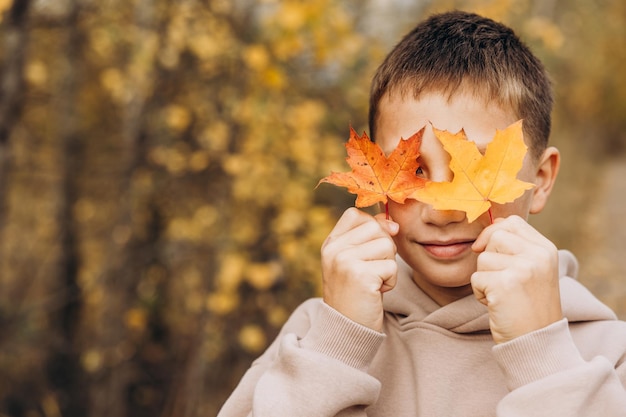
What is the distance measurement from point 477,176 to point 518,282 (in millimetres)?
215

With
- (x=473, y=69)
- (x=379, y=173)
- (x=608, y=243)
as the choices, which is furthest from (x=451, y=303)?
(x=608, y=243)

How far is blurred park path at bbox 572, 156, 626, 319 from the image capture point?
5625 millimetres

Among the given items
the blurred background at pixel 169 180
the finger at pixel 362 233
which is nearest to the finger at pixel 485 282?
the finger at pixel 362 233

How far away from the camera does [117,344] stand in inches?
145

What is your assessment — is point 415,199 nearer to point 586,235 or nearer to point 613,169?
point 586,235

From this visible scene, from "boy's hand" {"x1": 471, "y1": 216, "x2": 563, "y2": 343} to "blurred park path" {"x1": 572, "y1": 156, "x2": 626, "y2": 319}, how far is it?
4173 millimetres

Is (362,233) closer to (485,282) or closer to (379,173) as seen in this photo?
(379,173)

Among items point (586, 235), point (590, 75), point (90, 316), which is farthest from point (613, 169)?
point (90, 316)

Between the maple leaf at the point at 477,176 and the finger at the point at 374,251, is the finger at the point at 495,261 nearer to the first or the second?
the maple leaf at the point at 477,176

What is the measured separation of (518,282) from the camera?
3.90 feet

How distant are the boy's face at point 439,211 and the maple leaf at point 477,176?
56 millimetres

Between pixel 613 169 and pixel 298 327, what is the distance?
51.6 ft

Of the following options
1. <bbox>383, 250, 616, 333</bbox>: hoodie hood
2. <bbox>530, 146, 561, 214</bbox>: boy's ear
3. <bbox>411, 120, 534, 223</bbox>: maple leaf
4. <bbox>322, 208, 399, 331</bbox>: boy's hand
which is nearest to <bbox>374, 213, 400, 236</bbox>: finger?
<bbox>322, 208, 399, 331</bbox>: boy's hand

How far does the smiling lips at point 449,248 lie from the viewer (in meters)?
1.34
